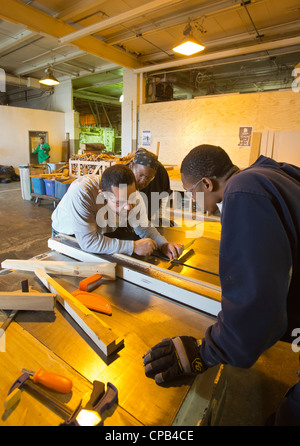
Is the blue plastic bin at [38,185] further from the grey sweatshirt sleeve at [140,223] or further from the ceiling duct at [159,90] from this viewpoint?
Result: the grey sweatshirt sleeve at [140,223]

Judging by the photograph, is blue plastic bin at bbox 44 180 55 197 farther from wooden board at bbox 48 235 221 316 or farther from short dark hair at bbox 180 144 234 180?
short dark hair at bbox 180 144 234 180

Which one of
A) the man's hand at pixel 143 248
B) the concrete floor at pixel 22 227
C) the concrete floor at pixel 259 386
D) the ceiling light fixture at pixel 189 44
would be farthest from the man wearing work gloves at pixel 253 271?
the ceiling light fixture at pixel 189 44

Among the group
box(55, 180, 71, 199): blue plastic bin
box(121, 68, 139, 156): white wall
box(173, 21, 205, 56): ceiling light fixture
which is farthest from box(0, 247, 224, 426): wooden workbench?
box(121, 68, 139, 156): white wall

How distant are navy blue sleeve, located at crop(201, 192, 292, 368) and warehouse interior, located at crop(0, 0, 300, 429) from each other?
252 mm

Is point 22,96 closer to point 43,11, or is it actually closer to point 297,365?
point 43,11

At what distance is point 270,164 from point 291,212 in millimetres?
223

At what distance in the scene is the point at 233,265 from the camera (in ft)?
2.63

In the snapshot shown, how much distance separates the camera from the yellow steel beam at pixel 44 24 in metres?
4.12

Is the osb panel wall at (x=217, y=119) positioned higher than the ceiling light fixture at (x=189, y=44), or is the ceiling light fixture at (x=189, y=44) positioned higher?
the ceiling light fixture at (x=189, y=44)

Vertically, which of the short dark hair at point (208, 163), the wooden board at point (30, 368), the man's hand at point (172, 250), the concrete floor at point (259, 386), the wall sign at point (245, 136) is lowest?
the concrete floor at point (259, 386)

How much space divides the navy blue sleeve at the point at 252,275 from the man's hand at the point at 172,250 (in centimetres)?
110

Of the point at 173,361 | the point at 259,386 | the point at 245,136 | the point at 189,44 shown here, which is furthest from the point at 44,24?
the point at 259,386

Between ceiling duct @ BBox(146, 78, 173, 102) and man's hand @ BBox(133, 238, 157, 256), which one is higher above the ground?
ceiling duct @ BBox(146, 78, 173, 102)

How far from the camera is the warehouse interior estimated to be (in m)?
0.91
